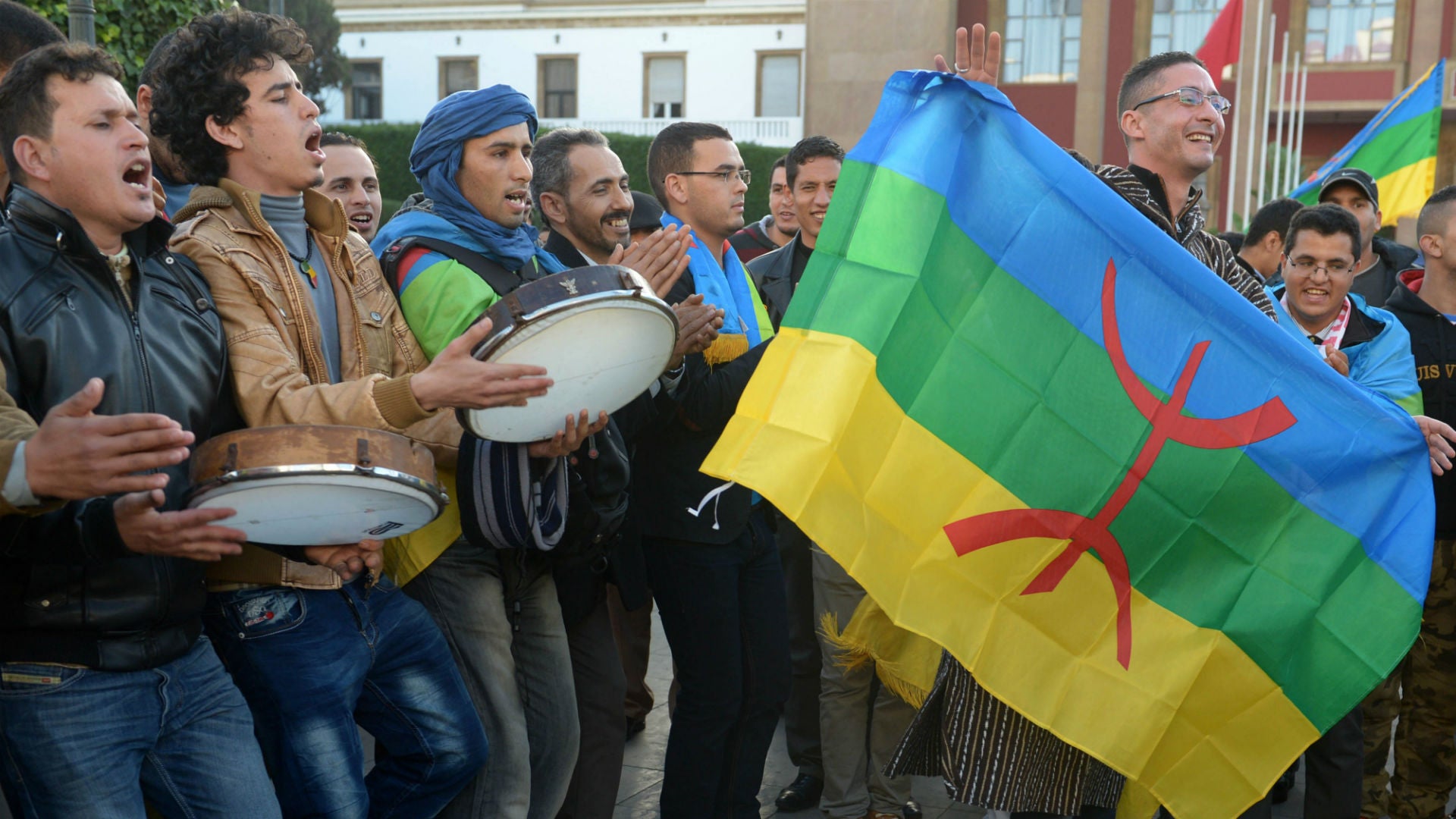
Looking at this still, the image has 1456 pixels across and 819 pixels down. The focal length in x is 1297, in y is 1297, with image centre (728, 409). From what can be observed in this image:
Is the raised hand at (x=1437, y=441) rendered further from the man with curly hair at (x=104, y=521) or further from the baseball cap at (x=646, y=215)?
the man with curly hair at (x=104, y=521)

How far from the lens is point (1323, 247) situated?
4859 millimetres

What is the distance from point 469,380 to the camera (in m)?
2.63

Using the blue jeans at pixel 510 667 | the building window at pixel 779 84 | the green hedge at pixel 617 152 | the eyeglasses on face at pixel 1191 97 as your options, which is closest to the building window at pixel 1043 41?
the building window at pixel 779 84

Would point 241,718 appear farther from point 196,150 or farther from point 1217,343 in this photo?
point 1217,343

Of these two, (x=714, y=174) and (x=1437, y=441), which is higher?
(x=714, y=174)

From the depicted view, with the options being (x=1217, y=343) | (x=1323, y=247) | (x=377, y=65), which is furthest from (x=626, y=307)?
(x=377, y=65)

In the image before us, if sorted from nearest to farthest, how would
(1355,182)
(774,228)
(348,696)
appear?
1. (348,696)
2. (1355,182)
3. (774,228)

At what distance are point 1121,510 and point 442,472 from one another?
1732mm

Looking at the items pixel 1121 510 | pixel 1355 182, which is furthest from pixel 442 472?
pixel 1355 182

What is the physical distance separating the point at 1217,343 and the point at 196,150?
2.54 meters

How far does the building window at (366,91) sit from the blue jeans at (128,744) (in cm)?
4316

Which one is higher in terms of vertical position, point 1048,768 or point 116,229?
point 116,229

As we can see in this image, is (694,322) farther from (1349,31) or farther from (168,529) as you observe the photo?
(1349,31)

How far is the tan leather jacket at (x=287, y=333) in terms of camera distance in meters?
2.69
